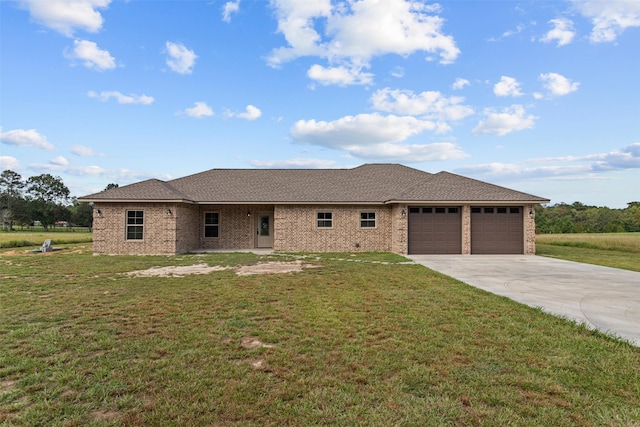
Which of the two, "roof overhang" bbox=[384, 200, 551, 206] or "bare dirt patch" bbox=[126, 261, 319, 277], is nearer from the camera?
"bare dirt patch" bbox=[126, 261, 319, 277]

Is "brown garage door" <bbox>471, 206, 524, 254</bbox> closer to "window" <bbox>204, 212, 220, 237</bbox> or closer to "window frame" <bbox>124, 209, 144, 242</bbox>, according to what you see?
"window" <bbox>204, 212, 220, 237</bbox>

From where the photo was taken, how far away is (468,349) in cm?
395

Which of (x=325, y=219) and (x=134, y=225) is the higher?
(x=325, y=219)

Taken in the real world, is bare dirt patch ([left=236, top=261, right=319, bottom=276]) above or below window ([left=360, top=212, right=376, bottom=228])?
below

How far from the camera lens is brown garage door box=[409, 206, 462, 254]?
15852 millimetres

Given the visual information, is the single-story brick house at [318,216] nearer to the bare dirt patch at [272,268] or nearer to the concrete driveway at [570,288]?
the concrete driveway at [570,288]

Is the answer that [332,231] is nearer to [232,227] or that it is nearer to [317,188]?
[317,188]

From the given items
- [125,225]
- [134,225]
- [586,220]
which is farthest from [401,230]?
[586,220]

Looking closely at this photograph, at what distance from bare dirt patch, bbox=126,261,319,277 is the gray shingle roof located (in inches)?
207

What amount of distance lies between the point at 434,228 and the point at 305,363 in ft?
45.0

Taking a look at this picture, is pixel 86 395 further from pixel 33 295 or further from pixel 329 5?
pixel 329 5

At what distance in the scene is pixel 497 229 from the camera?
15.9 m

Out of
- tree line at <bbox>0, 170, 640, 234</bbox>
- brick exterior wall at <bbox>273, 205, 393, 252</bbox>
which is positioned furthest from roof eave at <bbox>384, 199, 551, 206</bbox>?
tree line at <bbox>0, 170, 640, 234</bbox>

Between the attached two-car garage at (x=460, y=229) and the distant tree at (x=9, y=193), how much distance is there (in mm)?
72764
